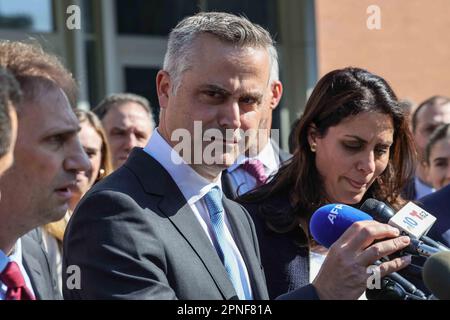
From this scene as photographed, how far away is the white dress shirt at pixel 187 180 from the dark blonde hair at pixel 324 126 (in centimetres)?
83

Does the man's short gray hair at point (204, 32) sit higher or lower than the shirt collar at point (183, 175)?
higher

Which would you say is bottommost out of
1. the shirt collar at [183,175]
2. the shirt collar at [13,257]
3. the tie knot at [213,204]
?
the shirt collar at [13,257]

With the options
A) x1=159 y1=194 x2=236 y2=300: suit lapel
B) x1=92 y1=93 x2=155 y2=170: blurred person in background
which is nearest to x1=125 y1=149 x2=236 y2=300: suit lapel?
x1=159 y1=194 x2=236 y2=300: suit lapel

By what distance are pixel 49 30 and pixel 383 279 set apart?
279 inches

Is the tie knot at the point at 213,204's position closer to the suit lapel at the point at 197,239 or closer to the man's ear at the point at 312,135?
the suit lapel at the point at 197,239

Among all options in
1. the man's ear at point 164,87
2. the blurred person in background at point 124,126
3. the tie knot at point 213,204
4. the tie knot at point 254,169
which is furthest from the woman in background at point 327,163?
the blurred person in background at point 124,126

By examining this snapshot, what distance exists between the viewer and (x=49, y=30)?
930cm

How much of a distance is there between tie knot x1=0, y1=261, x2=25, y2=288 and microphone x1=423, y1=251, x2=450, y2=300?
1.16 meters

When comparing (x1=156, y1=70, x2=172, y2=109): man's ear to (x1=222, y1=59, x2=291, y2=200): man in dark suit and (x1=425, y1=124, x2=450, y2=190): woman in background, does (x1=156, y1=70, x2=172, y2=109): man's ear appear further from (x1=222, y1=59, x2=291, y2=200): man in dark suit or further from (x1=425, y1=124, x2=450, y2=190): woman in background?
(x1=425, y1=124, x2=450, y2=190): woman in background

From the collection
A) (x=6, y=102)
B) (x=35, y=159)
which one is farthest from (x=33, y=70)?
(x=6, y=102)

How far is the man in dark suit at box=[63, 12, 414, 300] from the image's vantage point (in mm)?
2639

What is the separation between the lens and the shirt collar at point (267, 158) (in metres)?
4.98

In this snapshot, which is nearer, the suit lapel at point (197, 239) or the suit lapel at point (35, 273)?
the suit lapel at point (197, 239)

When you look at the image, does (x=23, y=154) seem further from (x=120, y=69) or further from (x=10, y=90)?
(x=120, y=69)
